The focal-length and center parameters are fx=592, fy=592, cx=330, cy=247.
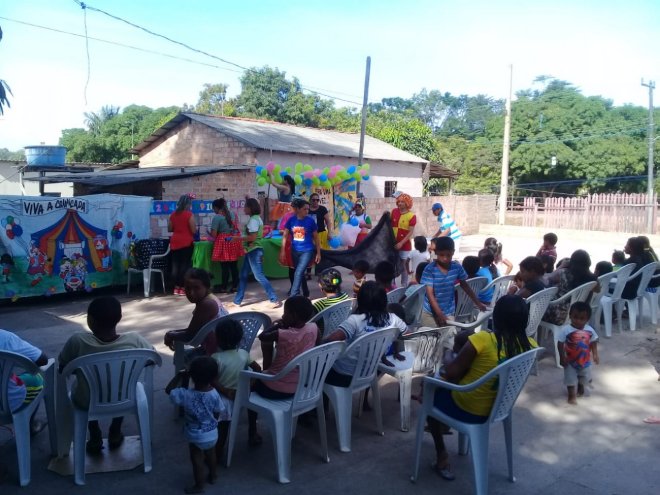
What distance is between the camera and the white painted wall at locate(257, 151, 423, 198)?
1817cm

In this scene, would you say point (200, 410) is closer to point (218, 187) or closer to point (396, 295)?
point (396, 295)

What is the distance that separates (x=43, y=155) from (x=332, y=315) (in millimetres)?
13798

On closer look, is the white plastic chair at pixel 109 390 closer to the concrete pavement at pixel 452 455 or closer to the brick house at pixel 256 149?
the concrete pavement at pixel 452 455

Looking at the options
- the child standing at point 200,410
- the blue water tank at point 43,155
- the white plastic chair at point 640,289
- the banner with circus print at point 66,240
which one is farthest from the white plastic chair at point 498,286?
the blue water tank at point 43,155

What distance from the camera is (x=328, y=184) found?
50.7 feet

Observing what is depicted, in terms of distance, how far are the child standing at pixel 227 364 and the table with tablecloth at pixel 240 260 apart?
18.3 feet

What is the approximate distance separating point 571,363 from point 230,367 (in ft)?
10.3

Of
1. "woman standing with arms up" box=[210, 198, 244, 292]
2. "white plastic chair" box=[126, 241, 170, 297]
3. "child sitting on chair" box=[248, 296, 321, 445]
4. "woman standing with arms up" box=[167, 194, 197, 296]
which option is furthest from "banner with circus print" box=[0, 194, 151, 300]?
"child sitting on chair" box=[248, 296, 321, 445]

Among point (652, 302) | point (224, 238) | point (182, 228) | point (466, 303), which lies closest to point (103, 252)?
point (182, 228)

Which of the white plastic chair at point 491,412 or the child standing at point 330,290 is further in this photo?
the child standing at point 330,290

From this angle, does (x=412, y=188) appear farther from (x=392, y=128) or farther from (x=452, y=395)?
(x=452, y=395)

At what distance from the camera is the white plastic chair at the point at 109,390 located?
3.53 metres

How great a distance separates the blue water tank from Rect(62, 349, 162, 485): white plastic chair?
1401cm

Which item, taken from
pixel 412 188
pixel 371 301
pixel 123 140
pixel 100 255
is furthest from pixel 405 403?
pixel 123 140
